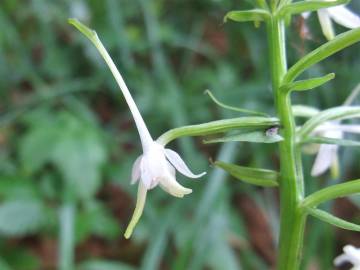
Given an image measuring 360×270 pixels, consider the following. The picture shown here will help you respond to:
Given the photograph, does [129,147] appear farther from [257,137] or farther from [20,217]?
[257,137]

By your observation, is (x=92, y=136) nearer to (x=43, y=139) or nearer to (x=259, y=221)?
(x=43, y=139)

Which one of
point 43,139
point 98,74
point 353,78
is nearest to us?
point 353,78

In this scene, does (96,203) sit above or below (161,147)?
above

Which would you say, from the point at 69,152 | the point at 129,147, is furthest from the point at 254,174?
the point at 129,147

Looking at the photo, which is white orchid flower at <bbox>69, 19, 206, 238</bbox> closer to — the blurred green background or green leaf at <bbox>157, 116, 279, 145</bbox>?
green leaf at <bbox>157, 116, 279, 145</bbox>

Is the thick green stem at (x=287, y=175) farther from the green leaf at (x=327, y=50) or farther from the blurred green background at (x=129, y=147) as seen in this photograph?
the blurred green background at (x=129, y=147)

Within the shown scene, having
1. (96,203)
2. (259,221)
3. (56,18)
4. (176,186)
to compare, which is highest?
(56,18)

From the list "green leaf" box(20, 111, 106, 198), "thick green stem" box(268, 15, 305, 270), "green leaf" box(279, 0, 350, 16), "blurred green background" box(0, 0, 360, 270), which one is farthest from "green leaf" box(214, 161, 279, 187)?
"green leaf" box(20, 111, 106, 198)

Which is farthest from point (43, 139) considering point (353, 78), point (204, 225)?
point (353, 78)
